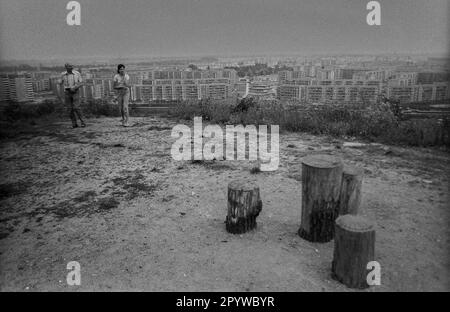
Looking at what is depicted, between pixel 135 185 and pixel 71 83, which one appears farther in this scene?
pixel 71 83

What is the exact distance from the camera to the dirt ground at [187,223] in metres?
3.66

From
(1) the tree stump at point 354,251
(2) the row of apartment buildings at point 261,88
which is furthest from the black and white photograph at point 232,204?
(2) the row of apartment buildings at point 261,88

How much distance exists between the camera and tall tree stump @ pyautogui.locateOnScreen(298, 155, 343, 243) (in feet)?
13.6

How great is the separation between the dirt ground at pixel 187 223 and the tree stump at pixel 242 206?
0.47ft

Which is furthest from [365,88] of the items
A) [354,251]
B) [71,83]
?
[354,251]

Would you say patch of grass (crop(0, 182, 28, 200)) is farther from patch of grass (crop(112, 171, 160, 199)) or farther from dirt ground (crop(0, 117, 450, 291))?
patch of grass (crop(112, 171, 160, 199))

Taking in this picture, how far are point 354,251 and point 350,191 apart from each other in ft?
3.89

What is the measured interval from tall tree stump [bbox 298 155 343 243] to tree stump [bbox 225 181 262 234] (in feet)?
2.16

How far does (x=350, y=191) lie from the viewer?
4.48m

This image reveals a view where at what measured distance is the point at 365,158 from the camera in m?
7.62

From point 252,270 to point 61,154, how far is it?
6.52 meters

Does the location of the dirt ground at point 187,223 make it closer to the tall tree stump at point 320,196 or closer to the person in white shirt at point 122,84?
the tall tree stump at point 320,196

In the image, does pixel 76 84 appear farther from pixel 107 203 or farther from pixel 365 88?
pixel 365 88
